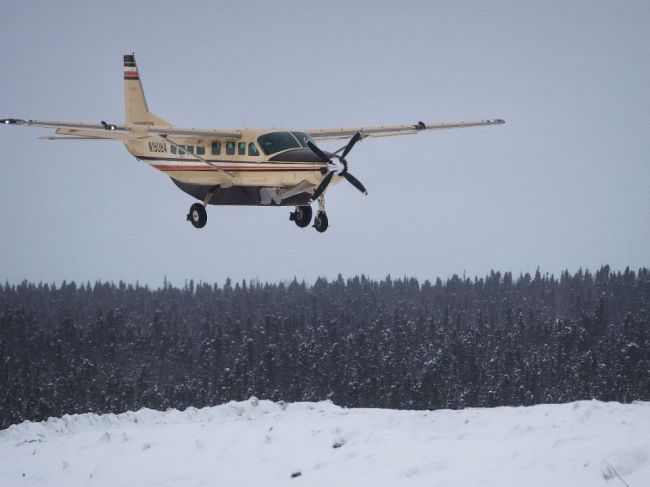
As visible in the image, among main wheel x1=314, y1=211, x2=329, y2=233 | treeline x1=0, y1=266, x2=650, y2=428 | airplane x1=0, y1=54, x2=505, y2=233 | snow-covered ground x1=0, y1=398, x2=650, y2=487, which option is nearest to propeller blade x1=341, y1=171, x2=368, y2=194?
airplane x1=0, y1=54, x2=505, y2=233

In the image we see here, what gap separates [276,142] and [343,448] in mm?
11383

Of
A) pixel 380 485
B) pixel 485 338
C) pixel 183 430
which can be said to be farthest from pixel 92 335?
pixel 380 485

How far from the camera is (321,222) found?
30.6 metres

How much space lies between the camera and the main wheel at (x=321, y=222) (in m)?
30.5

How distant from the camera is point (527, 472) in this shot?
19.6 m

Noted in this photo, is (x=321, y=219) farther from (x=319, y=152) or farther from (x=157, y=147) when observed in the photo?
Answer: (x=157, y=147)

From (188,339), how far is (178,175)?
13004 centimetres

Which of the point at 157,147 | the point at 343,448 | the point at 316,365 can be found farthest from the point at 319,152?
the point at 316,365

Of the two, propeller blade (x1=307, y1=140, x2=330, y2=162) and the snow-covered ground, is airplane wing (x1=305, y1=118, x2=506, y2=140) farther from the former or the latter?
the snow-covered ground

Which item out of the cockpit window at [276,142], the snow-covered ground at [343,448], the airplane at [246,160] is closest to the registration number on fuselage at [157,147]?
the airplane at [246,160]

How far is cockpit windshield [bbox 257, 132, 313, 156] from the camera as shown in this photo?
100ft

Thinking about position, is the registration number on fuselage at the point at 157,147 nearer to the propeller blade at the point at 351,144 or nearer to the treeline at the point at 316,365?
the propeller blade at the point at 351,144

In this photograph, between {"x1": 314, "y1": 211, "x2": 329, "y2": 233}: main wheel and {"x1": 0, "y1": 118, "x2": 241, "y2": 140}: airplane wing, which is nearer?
{"x1": 314, "y1": 211, "x2": 329, "y2": 233}: main wheel

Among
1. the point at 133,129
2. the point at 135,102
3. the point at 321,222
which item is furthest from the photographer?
the point at 135,102
